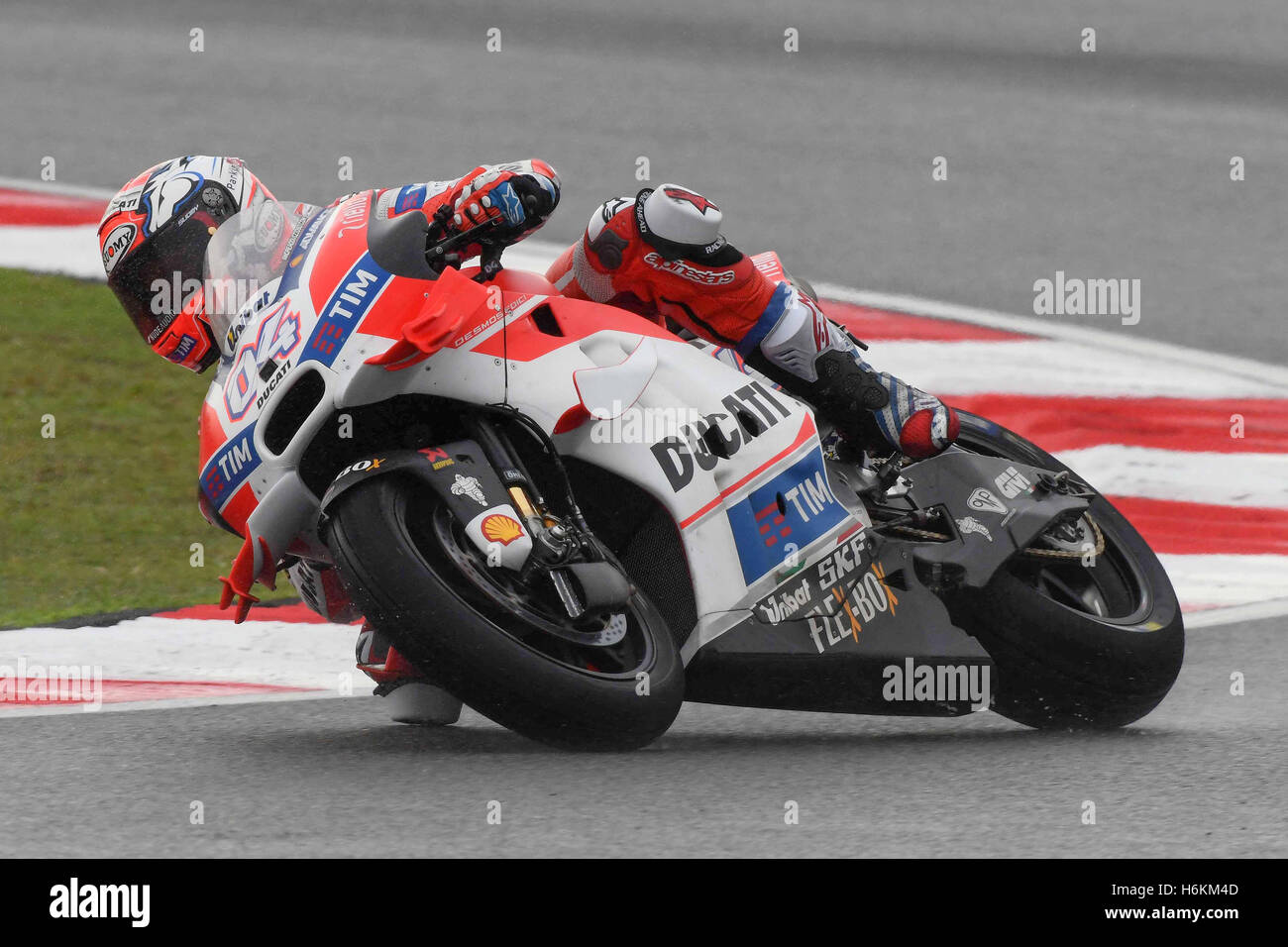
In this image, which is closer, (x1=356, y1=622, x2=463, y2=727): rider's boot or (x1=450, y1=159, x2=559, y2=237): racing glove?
(x1=450, y1=159, x2=559, y2=237): racing glove

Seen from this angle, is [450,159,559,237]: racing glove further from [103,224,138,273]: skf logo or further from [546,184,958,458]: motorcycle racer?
[103,224,138,273]: skf logo

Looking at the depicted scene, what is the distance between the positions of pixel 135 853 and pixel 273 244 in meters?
1.50

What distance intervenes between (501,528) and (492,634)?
23 centimetres

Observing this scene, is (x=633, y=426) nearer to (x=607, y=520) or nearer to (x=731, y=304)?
(x=607, y=520)

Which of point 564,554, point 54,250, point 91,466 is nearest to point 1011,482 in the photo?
point 564,554

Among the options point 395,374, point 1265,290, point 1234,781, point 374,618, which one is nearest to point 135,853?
point 374,618

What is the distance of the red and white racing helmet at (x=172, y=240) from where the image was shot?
4.29 metres

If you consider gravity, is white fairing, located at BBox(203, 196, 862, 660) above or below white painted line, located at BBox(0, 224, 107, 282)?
above

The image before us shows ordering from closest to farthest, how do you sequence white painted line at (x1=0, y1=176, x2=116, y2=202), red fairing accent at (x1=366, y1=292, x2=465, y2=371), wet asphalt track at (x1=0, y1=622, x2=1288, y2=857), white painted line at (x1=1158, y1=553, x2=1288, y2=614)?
1. wet asphalt track at (x1=0, y1=622, x2=1288, y2=857)
2. red fairing accent at (x1=366, y1=292, x2=465, y2=371)
3. white painted line at (x1=1158, y1=553, x2=1288, y2=614)
4. white painted line at (x1=0, y1=176, x2=116, y2=202)

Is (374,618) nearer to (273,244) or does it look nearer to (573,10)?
(273,244)

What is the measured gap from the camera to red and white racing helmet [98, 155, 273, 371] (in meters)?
4.29

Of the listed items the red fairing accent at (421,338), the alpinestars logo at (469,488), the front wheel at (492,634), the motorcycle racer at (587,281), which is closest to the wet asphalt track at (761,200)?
the front wheel at (492,634)

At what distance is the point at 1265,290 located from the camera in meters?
8.95

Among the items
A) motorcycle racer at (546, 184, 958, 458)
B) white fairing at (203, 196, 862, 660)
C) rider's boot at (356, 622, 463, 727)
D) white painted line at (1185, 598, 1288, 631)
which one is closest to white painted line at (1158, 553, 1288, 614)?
white painted line at (1185, 598, 1288, 631)
